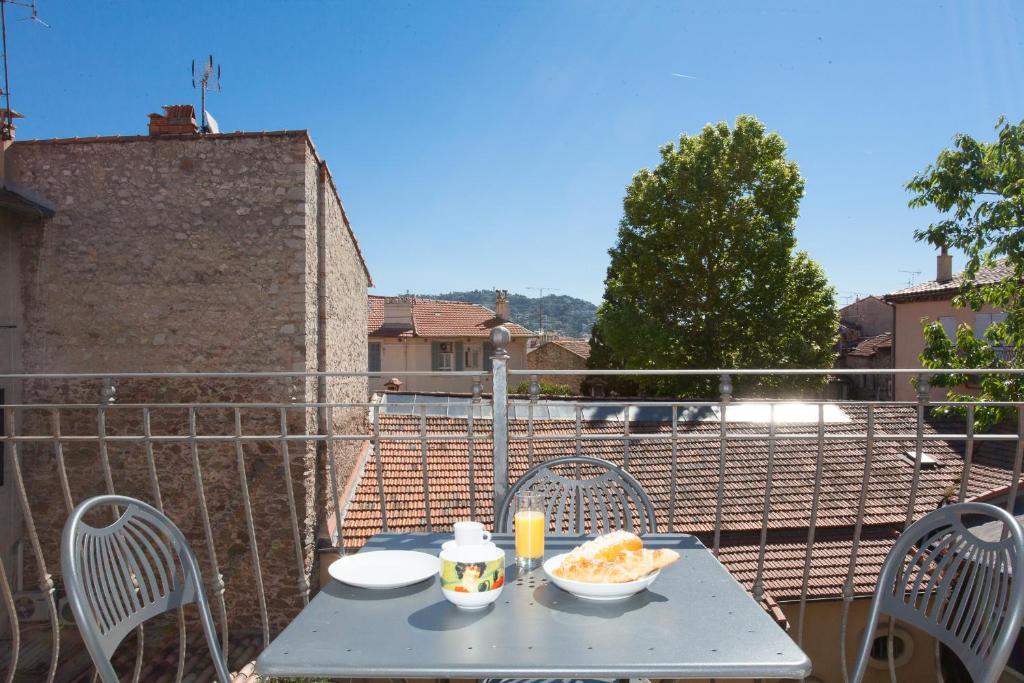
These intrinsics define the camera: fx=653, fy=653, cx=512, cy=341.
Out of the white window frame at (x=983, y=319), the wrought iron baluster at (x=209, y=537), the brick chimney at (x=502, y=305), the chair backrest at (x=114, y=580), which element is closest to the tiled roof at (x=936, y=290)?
the white window frame at (x=983, y=319)

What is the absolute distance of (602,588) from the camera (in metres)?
1.42

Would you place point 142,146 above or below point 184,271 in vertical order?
above

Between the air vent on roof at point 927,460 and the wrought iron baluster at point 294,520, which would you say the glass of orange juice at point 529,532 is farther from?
the air vent on roof at point 927,460

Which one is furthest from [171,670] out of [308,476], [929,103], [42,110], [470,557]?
[929,103]

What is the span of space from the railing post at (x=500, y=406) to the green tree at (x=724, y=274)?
545 inches

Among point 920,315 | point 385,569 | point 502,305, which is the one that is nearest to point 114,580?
point 385,569

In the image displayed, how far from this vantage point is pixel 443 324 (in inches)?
1020

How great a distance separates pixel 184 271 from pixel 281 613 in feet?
15.3

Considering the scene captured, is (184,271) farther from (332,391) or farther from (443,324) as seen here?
(443,324)

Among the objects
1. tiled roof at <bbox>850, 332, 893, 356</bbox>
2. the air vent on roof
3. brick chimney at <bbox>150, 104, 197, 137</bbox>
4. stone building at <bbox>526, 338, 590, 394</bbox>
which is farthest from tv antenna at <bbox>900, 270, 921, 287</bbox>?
brick chimney at <bbox>150, 104, 197, 137</bbox>

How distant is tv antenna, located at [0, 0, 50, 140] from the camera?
7785mm

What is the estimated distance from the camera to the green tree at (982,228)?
736cm

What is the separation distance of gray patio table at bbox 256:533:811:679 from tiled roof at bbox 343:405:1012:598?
719 centimetres

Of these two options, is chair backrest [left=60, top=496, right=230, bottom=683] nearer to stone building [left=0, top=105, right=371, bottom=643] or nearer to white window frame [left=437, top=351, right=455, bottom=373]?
stone building [left=0, top=105, right=371, bottom=643]
